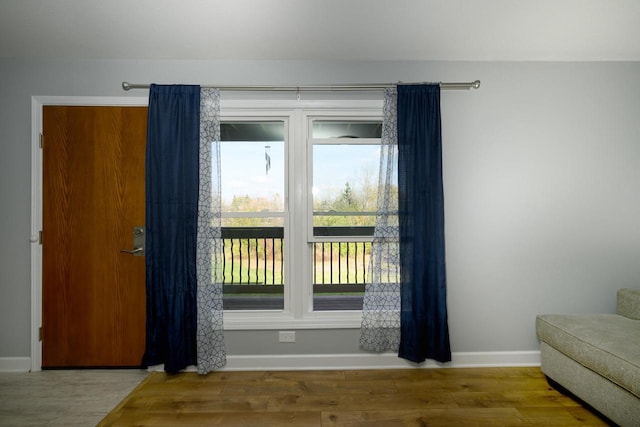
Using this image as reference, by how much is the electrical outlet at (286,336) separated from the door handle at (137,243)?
1.27 m

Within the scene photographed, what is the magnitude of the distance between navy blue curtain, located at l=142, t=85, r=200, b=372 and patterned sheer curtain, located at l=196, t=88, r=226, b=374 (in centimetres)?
5

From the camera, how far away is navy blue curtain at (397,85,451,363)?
2.47 m

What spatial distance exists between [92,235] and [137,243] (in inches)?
14.4

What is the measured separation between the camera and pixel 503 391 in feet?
7.35

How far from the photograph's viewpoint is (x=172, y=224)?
245 cm

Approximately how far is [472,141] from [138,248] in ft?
9.24

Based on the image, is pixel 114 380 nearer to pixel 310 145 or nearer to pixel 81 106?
pixel 81 106

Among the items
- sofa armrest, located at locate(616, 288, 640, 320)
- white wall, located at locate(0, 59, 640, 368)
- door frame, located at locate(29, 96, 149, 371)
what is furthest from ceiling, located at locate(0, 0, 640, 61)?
sofa armrest, located at locate(616, 288, 640, 320)

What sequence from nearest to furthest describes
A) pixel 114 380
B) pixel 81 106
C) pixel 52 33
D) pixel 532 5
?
pixel 532 5, pixel 52 33, pixel 114 380, pixel 81 106

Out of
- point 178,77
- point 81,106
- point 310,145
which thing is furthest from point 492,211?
point 81,106

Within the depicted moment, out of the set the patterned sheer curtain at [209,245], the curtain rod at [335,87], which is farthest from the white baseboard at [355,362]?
the curtain rod at [335,87]

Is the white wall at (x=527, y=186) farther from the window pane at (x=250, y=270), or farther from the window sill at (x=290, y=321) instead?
the window pane at (x=250, y=270)

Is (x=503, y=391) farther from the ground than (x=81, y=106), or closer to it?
closer to it

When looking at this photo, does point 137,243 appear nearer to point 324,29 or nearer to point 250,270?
point 250,270
